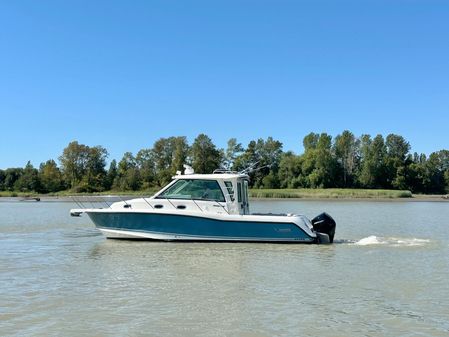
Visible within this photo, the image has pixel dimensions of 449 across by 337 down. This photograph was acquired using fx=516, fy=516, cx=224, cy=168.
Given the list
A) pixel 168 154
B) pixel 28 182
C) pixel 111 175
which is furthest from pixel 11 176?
pixel 168 154

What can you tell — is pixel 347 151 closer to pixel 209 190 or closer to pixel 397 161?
pixel 397 161

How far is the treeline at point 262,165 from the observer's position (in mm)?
101188

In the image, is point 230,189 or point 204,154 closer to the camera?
point 230,189

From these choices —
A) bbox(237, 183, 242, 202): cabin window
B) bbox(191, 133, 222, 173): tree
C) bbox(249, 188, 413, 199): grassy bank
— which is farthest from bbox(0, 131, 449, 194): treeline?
bbox(237, 183, 242, 202): cabin window

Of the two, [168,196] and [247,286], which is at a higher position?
[168,196]

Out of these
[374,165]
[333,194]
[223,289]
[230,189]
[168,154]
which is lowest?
[223,289]

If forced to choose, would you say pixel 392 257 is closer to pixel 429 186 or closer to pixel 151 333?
pixel 151 333

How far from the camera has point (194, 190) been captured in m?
18.6

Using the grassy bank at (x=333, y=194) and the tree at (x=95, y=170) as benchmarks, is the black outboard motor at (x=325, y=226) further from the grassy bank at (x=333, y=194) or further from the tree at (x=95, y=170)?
the tree at (x=95, y=170)

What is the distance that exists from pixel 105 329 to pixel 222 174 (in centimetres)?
1140

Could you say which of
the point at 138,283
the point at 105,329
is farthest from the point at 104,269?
the point at 105,329

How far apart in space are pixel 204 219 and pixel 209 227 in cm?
33

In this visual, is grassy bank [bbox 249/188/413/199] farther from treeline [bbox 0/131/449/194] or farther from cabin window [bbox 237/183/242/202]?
cabin window [bbox 237/183/242/202]

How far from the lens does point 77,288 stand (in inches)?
417
